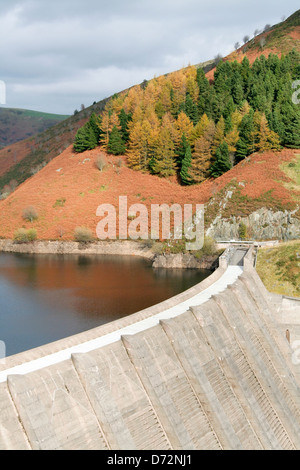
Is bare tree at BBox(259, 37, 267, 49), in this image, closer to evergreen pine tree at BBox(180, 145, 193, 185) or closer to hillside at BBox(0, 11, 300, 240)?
hillside at BBox(0, 11, 300, 240)

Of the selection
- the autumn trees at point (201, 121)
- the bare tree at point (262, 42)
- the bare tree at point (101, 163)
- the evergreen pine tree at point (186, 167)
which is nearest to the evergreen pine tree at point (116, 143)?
the autumn trees at point (201, 121)

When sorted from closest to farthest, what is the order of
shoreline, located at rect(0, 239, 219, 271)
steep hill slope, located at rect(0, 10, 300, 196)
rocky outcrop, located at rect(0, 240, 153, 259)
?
shoreline, located at rect(0, 239, 219, 271) < rocky outcrop, located at rect(0, 240, 153, 259) < steep hill slope, located at rect(0, 10, 300, 196)

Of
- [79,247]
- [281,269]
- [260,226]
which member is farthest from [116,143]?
[281,269]

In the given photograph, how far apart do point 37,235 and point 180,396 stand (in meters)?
61.9

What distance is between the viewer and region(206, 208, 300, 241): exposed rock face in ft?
203

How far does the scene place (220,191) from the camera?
71.8 m

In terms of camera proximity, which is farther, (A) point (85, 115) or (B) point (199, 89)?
(A) point (85, 115)

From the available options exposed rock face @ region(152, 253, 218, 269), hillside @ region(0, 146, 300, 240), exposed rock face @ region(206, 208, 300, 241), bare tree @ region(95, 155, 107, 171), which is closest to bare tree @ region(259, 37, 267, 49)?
hillside @ region(0, 146, 300, 240)

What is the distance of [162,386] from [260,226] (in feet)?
158

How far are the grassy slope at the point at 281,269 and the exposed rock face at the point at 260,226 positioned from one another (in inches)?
646

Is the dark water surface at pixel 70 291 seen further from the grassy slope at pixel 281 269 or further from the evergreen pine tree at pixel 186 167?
the evergreen pine tree at pixel 186 167

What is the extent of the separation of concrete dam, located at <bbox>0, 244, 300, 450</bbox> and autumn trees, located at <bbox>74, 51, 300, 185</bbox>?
52435 millimetres

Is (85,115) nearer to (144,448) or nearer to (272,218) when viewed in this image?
(272,218)
